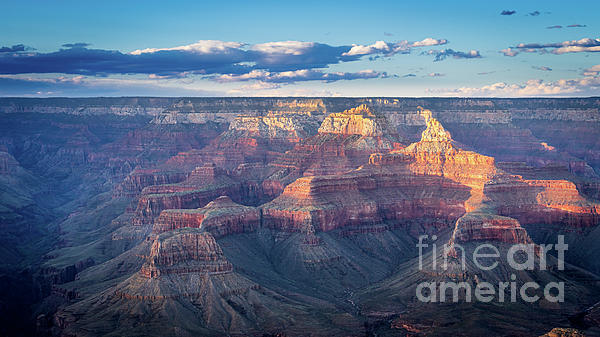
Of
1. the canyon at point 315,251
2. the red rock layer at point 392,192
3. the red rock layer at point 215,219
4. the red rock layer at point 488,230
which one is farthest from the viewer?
the red rock layer at point 392,192

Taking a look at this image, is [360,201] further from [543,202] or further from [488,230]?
[543,202]

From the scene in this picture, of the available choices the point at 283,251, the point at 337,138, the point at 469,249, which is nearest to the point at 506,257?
the point at 469,249

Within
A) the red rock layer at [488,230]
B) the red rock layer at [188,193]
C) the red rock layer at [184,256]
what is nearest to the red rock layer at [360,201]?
the red rock layer at [488,230]

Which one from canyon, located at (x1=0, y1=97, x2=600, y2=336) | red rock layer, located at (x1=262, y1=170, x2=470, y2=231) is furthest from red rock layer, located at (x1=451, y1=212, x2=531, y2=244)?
red rock layer, located at (x1=262, y1=170, x2=470, y2=231)

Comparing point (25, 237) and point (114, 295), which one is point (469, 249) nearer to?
point (114, 295)

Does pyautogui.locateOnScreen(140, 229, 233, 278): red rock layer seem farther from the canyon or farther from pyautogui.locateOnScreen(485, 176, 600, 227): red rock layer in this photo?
pyautogui.locateOnScreen(485, 176, 600, 227): red rock layer

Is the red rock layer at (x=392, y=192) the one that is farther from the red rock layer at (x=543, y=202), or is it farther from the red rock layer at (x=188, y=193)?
the red rock layer at (x=188, y=193)
